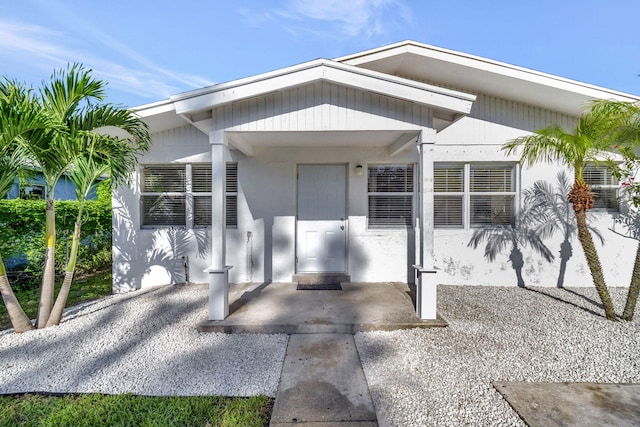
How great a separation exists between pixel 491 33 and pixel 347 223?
6.32 m

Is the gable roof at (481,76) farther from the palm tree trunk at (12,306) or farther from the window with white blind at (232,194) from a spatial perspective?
the palm tree trunk at (12,306)

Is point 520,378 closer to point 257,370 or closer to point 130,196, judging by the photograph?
point 257,370

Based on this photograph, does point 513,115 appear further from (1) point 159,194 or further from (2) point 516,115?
(1) point 159,194

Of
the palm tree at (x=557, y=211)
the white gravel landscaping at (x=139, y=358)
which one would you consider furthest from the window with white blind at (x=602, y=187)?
the white gravel landscaping at (x=139, y=358)

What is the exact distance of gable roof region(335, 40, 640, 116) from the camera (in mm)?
4676

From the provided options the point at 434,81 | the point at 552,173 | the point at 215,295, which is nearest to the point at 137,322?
the point at 215,295

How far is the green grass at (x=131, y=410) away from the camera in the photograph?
207cm

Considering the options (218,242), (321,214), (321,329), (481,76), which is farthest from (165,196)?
(481,76)

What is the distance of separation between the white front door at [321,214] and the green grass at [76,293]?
382 cm

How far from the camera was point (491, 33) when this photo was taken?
286 inches

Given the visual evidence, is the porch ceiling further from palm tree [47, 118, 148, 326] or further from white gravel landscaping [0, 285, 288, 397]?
white gravel landscaping [0, 285, 288, 397]

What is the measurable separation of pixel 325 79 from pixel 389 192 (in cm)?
271

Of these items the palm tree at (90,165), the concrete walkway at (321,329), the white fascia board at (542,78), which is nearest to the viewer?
the concrete walkway at (321,329)

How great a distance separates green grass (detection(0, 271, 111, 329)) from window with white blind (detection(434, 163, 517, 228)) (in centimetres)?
657
